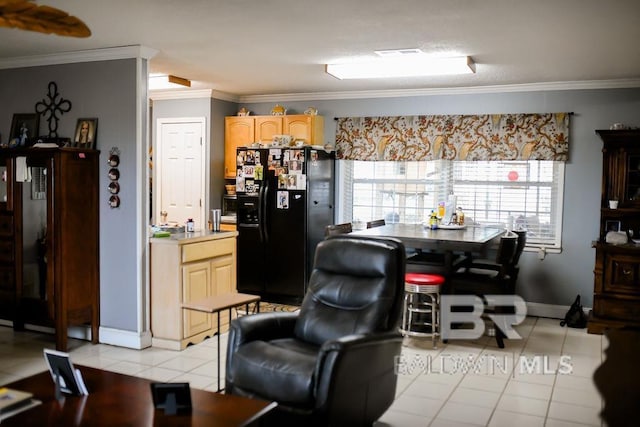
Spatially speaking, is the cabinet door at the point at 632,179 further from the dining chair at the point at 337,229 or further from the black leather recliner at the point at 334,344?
the black leather recliner at the point at 334,344

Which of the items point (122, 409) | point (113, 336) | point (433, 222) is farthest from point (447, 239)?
point (122, 409)

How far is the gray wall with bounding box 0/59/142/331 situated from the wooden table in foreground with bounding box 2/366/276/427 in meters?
2.07

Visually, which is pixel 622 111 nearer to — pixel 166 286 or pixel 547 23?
pixel 547 23

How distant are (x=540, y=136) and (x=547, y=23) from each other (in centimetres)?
250

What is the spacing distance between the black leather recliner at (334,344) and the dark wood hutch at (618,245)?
2.92 metres

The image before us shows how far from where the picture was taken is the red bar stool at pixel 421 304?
4.91 meters

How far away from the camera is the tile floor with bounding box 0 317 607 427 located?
360 centimetres

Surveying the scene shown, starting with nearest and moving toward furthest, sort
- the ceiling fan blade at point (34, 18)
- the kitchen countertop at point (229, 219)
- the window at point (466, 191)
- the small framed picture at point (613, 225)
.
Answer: the ceiling fan blade at point (34, 18) < the small framed picture at point (613, 225) < the window at point (466, 191) < the kitchen countertop at point (229, 219)

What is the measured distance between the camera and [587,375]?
4316 millimetres

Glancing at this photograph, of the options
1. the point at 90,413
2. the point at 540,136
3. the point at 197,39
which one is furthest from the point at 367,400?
the point at 540,136

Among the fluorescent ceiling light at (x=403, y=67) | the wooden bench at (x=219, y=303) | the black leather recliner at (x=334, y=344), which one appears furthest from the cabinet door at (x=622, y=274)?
the wooden bench at (x=219, y=303)

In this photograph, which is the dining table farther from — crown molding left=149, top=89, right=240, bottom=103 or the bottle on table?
crown molding left=149, top=89, right=240, bottom=103

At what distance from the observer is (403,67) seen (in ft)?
17.3

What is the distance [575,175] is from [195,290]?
395cm
